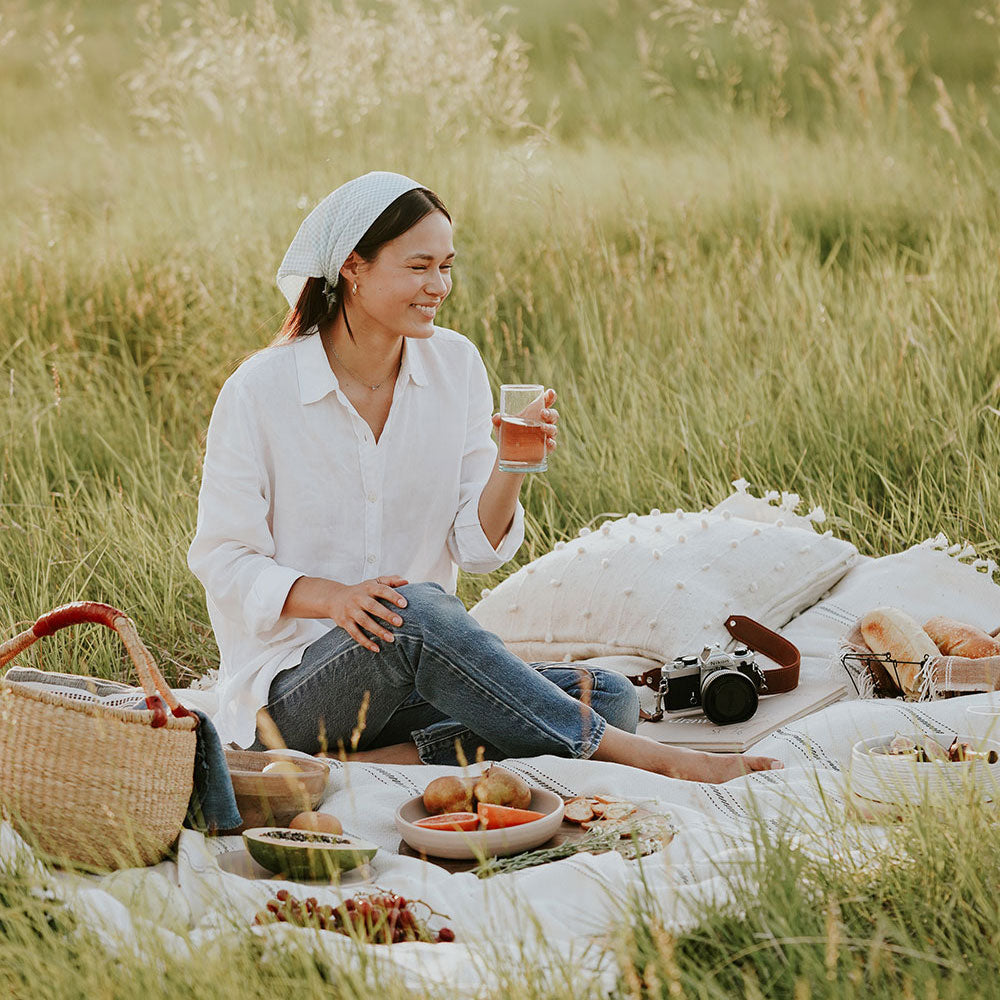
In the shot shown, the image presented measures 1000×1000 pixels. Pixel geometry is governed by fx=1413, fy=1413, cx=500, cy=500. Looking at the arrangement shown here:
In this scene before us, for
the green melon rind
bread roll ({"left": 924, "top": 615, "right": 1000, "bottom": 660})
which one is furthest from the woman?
bread roll ({"left": 924, "top": 615, "right": 1000, "bottom": 660})

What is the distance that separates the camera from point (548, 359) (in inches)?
207

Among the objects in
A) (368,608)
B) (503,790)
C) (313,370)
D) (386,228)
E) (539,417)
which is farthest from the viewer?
(313,370)

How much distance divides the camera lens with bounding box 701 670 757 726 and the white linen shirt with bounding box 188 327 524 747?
57 cm

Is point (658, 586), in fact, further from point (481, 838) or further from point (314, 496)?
point (481, 838)

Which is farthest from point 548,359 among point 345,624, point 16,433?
point 345,624

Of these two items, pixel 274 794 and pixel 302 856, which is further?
pixel 274 794

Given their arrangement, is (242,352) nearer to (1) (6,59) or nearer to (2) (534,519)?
(2) (534,519)

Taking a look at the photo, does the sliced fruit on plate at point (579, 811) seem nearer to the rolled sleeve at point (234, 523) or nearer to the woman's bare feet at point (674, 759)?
the woman's bare feet at point (674, 759)

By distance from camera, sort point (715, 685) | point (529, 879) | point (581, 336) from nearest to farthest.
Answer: point (529, 879), point (715, 685), point (581, 336)

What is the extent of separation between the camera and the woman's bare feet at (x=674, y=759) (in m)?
2.98

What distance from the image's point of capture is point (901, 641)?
341 centimetres

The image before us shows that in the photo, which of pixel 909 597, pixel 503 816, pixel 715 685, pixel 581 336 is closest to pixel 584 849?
pixel 503 816

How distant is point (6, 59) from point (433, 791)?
1221cm

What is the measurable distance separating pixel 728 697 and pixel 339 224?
4.66 feet
